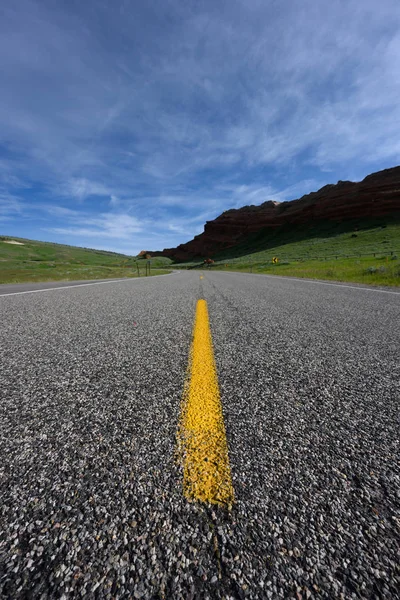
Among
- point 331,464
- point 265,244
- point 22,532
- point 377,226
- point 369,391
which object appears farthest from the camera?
point 265,244

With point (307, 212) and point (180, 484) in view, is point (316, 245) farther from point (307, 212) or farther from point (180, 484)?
point (180, 484)

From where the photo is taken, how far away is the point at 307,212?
9219 cm

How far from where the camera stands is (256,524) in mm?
717

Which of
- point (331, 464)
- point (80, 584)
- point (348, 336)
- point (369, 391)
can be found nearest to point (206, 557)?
point (80, 584)

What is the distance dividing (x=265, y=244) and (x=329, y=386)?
Answer: 9637 centimetres

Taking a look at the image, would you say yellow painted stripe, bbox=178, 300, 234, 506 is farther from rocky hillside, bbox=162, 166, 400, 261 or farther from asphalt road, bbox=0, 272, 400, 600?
rocky hillside, bbox=162, 166, 400, 261

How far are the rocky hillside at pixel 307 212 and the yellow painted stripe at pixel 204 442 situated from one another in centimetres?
8893

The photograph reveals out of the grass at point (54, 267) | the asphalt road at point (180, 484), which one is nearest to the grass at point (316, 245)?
the grass at point (54, 267)

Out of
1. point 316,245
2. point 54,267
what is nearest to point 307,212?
point 316,245

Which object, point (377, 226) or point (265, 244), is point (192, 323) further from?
point (265, 244)

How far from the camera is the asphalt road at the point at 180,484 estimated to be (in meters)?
0.60

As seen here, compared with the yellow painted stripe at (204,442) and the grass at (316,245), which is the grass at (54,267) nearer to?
the yellow painted stripe at (204,442)

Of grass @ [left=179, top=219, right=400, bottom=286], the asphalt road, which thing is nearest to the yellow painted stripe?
the asphalt road

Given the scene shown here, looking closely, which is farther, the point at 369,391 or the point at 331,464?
the point at 369,391
